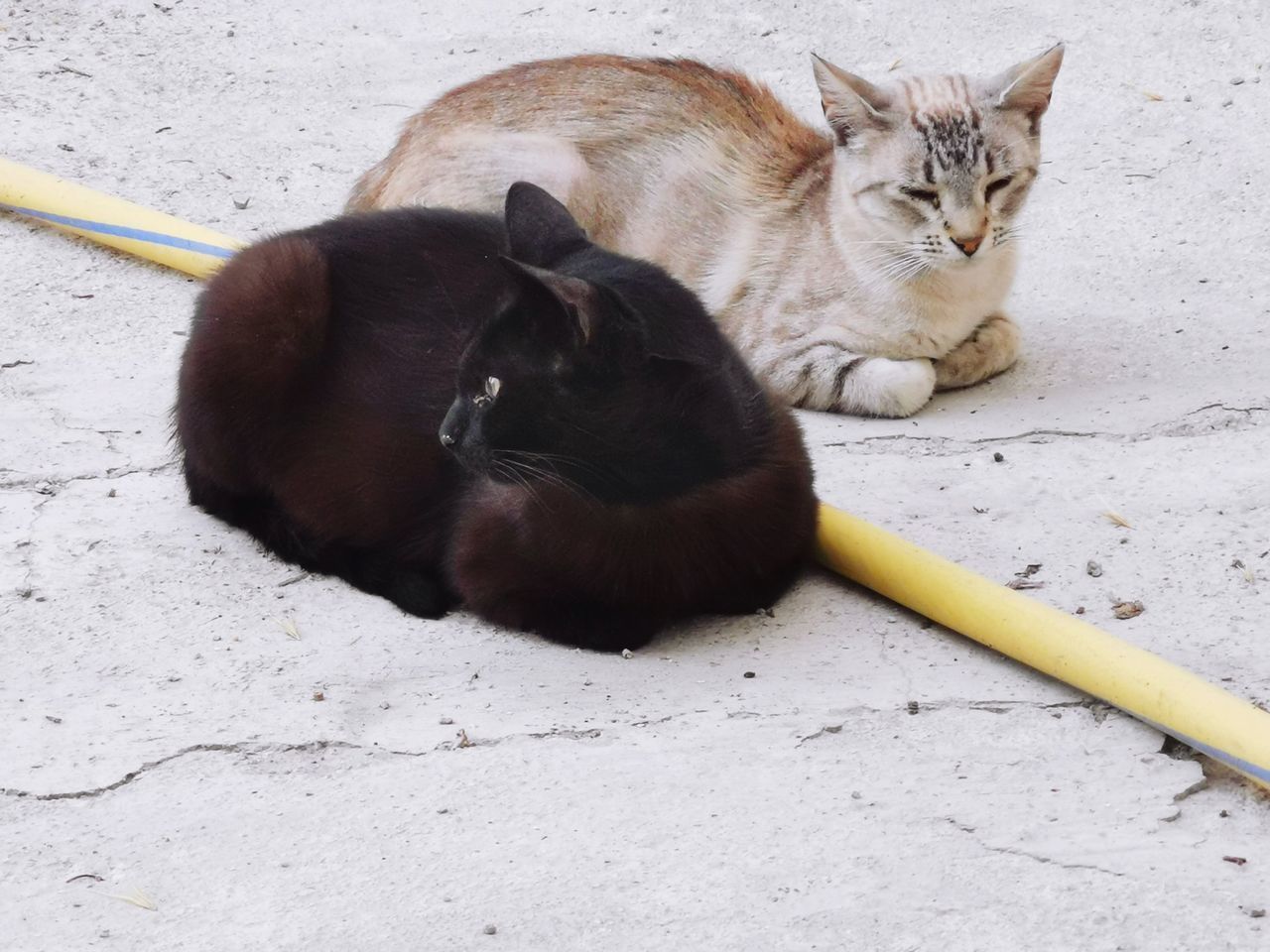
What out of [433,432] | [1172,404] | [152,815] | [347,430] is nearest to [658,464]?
[433,432]

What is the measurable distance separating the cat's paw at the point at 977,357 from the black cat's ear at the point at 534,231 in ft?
5.99

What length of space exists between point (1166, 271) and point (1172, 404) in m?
1.03

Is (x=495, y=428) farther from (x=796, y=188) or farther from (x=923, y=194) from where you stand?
(x=796, y=188)

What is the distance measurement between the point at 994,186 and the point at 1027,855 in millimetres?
2497

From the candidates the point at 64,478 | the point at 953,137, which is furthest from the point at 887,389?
the point at 64,478

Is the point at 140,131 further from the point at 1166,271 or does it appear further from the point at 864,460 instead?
the point at 1166,271

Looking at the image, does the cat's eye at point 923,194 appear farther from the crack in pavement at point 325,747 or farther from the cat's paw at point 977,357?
the crack in pavement at point 325,747

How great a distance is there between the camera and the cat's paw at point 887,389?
14.2ft

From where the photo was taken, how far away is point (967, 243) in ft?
14.2

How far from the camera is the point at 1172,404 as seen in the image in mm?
4105

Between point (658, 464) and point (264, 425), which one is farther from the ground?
point (658, 464)

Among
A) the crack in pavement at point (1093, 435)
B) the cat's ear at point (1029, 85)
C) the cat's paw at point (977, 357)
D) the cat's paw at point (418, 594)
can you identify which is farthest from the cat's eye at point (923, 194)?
the cat's paw at point (418, 594)

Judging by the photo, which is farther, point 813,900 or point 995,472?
point 995,472

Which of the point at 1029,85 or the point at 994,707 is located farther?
the point at 1029,85
